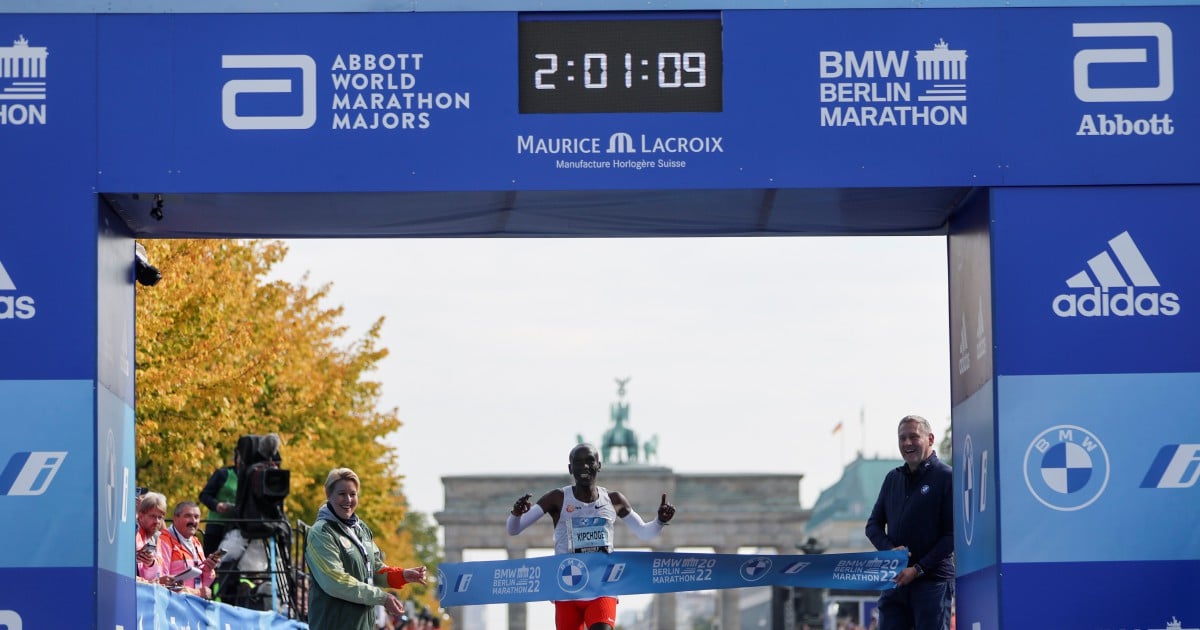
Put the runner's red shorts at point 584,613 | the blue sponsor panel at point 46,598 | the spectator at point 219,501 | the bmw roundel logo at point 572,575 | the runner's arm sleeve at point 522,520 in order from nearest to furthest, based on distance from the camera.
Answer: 1. the blue sponsor panel at point 46,598
2. the bmw roundel logo at point 572,575
3. the runner's red shorts at point 584,613
4. the runner's arm sleeve at point 522,520
5. the spectator at point 219,501

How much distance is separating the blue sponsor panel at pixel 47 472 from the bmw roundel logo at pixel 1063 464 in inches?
197

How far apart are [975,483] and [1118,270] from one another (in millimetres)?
1462

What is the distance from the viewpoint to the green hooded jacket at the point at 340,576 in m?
11.6

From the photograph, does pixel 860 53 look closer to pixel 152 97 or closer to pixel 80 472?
pixel 152 97

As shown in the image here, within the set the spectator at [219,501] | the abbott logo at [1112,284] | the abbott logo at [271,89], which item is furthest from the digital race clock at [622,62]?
the spectator at [219,501]

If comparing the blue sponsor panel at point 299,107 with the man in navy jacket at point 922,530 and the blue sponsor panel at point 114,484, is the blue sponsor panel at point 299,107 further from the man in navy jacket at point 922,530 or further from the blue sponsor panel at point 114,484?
the man in navy jacket at point 922,530

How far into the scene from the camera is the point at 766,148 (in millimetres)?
10992

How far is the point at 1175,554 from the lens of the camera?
10.8 meters

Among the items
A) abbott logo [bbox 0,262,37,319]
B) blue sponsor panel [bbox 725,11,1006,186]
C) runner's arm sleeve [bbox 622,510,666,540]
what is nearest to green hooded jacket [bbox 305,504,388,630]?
abbott logo [bbox 0,262,37,319]

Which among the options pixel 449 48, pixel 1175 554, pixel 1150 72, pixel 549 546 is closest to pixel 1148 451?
pixel 1175 554

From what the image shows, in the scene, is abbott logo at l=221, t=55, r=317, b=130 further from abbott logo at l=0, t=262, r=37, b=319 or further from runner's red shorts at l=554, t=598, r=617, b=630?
runner's red shorts at l=554, t=598, r=617, b=630

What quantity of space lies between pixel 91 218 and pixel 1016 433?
16.6 feet

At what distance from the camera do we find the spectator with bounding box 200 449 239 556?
62.3ft

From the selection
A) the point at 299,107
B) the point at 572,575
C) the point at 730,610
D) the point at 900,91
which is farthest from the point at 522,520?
the point at 730,610
